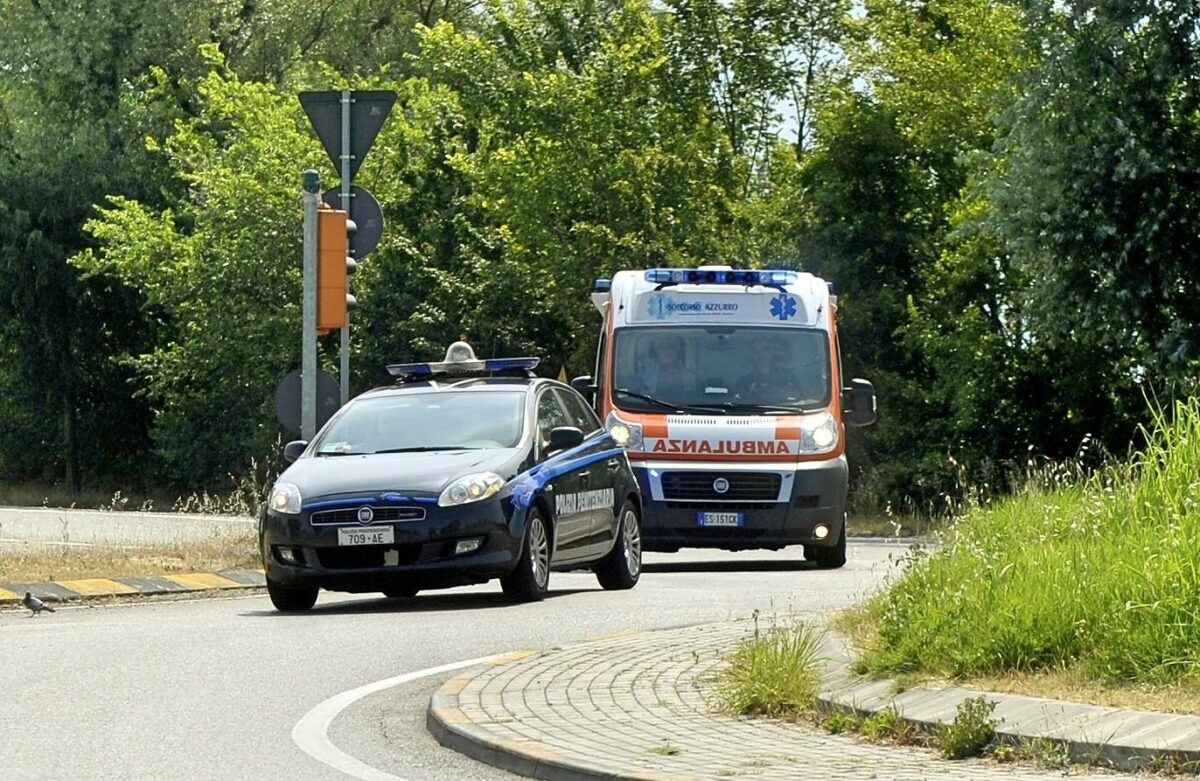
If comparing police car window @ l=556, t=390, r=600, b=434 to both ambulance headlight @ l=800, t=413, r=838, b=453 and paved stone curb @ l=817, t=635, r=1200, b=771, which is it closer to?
ambulance headlight @ l=800, t=413, r=838, b=453

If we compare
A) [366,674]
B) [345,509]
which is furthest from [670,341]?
[366,674]

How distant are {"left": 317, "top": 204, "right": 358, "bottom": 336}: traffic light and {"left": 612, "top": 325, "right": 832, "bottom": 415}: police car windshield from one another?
3036 mm

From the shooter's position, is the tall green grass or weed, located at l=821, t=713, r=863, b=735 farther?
the tall green grass

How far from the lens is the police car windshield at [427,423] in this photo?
1697cm

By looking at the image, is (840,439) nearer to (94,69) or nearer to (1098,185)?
(1098,185)

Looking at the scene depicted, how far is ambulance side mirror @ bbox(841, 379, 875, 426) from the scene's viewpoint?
22.1 meters

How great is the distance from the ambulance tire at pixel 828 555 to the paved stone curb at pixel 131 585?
538 cm

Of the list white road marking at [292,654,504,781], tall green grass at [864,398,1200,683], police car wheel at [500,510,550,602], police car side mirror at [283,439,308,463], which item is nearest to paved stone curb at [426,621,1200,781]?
tall green grass at [864,398,1200,683]

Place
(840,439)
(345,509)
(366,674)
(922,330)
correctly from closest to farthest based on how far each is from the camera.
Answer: (366,674) < (345,509) < (840,439) < (922,330)

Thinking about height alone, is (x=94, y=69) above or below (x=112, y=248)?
above

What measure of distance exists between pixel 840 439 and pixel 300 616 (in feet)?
23.3

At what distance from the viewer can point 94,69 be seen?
174 feet

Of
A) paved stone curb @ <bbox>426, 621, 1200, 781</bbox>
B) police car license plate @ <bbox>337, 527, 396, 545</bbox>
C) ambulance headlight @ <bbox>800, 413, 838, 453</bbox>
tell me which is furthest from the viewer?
ambulance headlight @ <bbox>800, 413, 838, 453</bbox>

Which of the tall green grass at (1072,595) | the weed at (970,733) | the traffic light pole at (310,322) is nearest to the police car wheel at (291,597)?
the traffic light pole at (310,322)
